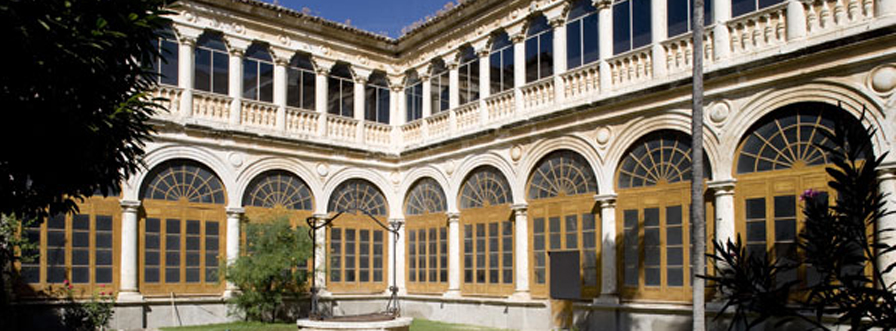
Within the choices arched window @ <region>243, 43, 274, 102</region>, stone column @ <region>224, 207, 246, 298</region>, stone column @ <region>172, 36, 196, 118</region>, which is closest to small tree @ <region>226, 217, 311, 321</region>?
stone column @ <region>224, 207, 246, 298</region>

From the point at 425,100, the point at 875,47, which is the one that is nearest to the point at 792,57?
the point at 875,47

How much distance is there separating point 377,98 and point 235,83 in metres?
3.86

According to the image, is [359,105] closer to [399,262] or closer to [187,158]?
[399,262]

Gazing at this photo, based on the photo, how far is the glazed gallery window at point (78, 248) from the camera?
48.3 feet

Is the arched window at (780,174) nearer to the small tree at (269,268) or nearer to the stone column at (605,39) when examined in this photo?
the stone column at (605,39)

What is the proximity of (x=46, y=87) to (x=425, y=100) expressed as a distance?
1287 cm

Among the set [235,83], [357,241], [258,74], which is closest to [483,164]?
[357,241]

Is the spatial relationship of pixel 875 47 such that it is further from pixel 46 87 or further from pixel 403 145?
pixel 403 145

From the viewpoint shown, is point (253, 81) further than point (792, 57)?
Yes

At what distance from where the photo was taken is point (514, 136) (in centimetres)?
1620

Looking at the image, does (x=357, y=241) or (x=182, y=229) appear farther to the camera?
(x=357, y=241)

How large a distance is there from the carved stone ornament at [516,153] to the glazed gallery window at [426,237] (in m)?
2.59

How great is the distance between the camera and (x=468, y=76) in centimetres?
1800

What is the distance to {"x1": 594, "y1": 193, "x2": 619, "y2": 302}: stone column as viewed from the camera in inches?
543
